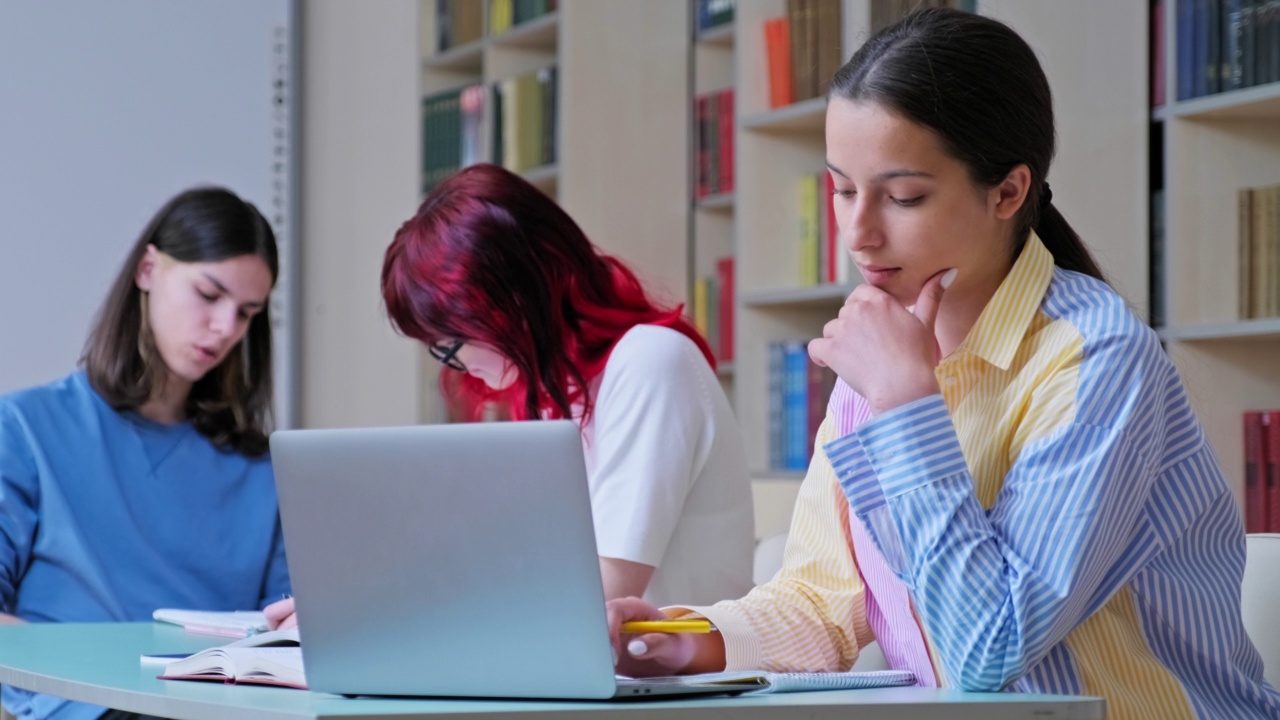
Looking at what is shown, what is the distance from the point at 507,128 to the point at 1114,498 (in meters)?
2.78

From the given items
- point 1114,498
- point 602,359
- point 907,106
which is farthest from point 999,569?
point 602,359

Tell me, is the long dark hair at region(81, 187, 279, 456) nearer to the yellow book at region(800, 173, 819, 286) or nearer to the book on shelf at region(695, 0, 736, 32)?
the yellow book at region(800, 173, 819, 286)

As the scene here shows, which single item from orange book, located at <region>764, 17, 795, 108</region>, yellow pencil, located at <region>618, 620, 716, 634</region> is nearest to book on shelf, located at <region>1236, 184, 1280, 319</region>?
orange book, located at <region>764, 17, 795, 108</region>

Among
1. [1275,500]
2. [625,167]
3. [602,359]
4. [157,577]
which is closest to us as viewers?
[602,359]

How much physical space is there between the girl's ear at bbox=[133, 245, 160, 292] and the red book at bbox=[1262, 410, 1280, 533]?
1834mm

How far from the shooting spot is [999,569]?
3.30ft

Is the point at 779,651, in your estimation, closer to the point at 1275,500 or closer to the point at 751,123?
the point at 1275,500

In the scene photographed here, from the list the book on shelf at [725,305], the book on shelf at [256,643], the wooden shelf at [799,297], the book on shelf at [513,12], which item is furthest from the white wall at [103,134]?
the book on shelf at [256,643]

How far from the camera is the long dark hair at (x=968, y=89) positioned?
1118 mm

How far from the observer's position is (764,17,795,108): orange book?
3.06m

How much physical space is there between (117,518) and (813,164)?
66.1 inches

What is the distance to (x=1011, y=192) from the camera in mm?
1158

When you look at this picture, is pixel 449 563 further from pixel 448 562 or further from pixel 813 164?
pixel 813 164

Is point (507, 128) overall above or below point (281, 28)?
below
